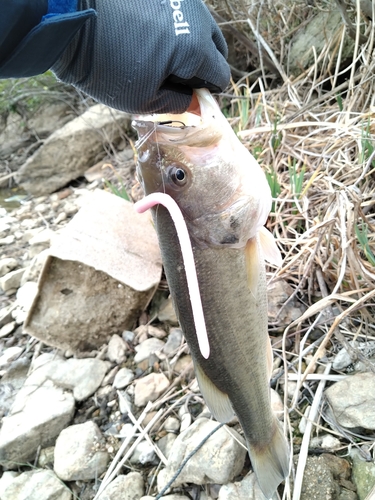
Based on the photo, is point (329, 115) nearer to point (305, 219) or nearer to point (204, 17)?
point (305, 219)

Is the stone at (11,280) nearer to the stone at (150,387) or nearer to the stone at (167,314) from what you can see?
the stone at (167,314)

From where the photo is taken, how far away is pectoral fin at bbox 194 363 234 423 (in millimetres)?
1703

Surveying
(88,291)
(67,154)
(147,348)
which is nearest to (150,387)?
(147,348)

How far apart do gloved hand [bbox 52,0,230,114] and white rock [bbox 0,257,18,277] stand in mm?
3422

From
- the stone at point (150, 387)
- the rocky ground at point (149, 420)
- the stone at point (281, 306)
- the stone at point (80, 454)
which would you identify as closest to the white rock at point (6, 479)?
the rocky ground at point (149, 420)

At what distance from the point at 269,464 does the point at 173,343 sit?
1.17 metres

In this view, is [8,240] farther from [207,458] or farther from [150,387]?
[207,458]

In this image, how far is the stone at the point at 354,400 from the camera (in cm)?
195

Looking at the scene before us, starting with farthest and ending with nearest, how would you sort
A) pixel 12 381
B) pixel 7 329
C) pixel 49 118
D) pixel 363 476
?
1. pixel 49 118
2. pixel 7 329
3. pixel 12 381
4. pixel 363 476

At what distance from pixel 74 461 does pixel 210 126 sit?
1934mm

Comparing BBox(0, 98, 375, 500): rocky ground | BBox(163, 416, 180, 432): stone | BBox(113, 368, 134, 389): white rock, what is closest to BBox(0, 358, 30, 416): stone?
BBox(0, 98, 375, 500): rocky ground

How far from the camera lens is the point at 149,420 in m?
2.52

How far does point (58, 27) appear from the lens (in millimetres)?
1372

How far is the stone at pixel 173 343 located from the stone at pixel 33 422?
2.17 ft
